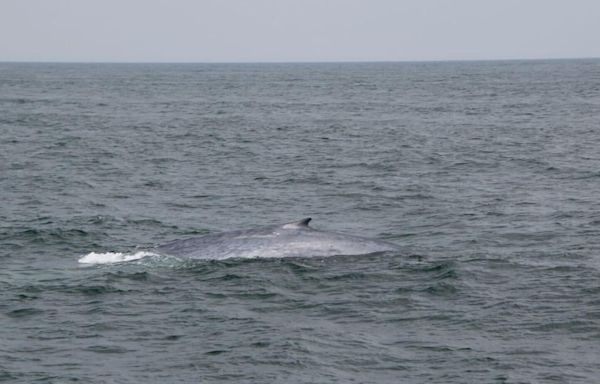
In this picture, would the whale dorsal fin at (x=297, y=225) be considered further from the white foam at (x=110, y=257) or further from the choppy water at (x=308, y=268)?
the white foam at (x=110, y=257)

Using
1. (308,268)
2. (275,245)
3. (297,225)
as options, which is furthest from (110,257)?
(308,268)

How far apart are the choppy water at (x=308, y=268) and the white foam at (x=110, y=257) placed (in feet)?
0.33

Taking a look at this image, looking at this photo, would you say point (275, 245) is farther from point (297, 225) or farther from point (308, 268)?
point (308, 268)

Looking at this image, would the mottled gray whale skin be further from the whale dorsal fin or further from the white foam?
the white foam

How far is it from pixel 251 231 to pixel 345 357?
746cm

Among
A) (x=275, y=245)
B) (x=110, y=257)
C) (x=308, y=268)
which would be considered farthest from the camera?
(x=110, y=257)

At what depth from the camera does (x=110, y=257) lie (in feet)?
74.5

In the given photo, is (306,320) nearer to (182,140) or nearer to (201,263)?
(201,263)

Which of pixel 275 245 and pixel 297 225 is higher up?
pixel 297 225

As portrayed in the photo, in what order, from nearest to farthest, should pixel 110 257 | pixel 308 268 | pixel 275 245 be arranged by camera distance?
pixel 308 268, pixel 275 245, pixel 110 257

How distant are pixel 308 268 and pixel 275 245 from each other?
139 centimetres

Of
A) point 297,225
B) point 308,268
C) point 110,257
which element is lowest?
point 110,257

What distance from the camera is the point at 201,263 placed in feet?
70.2

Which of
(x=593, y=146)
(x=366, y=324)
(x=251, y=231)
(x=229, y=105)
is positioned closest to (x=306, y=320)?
(x=366, y=324)
